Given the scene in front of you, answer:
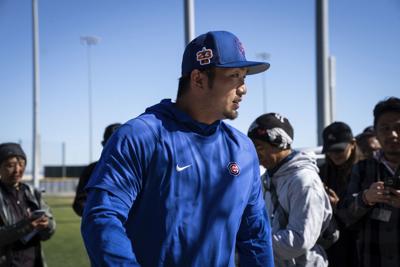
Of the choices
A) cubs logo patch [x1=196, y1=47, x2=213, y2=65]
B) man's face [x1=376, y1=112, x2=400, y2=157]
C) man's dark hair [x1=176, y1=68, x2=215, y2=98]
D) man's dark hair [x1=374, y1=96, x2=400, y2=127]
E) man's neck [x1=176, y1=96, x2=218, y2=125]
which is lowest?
man's face [x1=376, y1=112, x2=400, y2=157]

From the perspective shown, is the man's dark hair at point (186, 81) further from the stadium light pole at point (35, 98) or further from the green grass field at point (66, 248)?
the stadium light pole at point (35, 98)

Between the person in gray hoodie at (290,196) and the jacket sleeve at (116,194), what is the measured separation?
1390 millimetres

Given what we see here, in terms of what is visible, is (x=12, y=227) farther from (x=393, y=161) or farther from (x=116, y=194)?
(x=393, y=161)

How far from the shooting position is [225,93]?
236 cm

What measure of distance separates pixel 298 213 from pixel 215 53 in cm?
134

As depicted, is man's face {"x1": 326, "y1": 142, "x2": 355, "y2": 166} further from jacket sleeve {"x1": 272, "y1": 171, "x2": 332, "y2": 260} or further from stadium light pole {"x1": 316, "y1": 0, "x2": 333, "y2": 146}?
stadium light pole {"x1": 316, "y1": 0, "x2": 333, "y2": 146}

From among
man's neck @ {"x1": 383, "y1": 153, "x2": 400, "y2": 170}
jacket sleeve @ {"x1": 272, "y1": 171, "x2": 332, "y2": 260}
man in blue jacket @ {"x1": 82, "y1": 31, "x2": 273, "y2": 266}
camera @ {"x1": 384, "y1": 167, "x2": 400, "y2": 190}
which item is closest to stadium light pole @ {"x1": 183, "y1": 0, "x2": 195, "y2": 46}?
man's neck @ {"x1": 383, "y1": 153, "x2": 400, "y2": 170}

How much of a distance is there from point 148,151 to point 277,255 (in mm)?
1521

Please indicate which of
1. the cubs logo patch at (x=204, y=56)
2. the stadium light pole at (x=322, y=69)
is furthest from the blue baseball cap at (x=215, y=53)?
the stadium light pole at (x=322, y=69)

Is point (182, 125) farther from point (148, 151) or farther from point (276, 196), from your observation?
point (276, 196)

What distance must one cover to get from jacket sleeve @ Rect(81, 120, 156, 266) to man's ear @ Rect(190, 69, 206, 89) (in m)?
0.36

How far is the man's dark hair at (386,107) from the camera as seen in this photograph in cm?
373

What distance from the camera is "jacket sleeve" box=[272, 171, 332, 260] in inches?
123

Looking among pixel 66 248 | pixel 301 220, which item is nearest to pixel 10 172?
pixel 301 220
